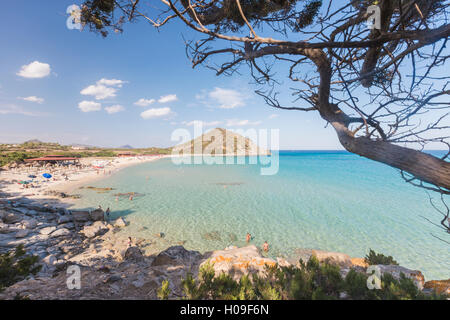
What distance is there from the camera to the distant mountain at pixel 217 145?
11788cm

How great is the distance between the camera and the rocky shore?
4207 mm

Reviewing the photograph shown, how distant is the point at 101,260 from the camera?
25.8 ft

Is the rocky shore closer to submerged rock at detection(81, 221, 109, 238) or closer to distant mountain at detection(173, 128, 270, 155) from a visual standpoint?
submerged rock at detection(81, 221, 109, 238)

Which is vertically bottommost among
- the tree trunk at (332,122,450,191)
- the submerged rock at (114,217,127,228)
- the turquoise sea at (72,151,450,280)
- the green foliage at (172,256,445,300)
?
the turquoise sea at (72,151,450,280)

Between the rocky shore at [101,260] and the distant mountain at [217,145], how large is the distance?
104364mm

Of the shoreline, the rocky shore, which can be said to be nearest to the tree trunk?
the rocky shore

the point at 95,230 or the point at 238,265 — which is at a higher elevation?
the point at 238,265

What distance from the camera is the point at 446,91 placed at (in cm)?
190

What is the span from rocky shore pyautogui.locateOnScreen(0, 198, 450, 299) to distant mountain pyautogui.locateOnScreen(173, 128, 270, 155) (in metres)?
104

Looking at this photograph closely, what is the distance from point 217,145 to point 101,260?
11380 centimetres
